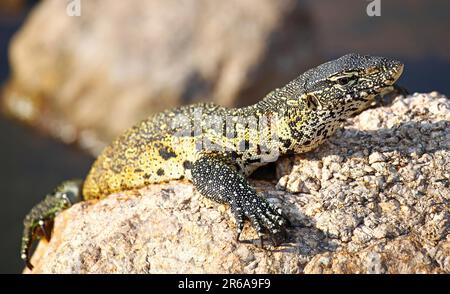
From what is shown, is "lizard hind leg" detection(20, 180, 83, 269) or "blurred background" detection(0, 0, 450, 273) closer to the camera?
"lizard hind leg" detection(20, 180, 83, 269)

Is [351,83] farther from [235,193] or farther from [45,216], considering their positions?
[45,216]

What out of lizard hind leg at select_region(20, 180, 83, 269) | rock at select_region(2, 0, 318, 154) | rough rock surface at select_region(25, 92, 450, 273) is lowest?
rough rock surface at select_region(25, 92, 450, 273)

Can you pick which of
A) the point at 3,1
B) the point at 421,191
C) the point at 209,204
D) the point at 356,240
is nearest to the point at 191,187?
the point at 209,204

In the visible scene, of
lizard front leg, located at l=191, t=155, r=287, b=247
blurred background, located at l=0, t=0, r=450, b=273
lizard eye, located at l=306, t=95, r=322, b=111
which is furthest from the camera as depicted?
blurred background, located at l=0, t=0, r=450, b=273

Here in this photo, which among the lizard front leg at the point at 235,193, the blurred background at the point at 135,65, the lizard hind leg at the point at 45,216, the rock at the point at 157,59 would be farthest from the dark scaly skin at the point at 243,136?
the rock at the point at 157,59

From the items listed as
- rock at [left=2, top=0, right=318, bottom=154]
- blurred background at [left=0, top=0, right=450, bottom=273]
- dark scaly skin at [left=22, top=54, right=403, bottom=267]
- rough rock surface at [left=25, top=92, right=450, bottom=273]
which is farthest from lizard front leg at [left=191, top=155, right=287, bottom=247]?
rock at [left=2, top=0, right=318, bottom=154]

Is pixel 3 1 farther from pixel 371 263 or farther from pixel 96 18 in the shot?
pixel 371 263

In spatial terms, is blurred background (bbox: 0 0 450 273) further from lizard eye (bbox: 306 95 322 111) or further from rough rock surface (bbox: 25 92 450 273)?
lizard eye (bbox: 306 95 322 111)
